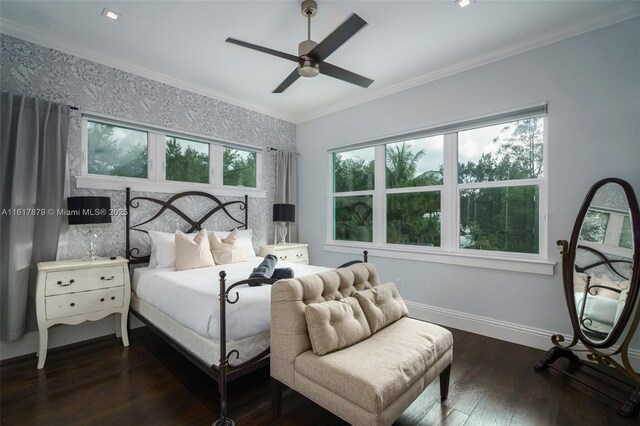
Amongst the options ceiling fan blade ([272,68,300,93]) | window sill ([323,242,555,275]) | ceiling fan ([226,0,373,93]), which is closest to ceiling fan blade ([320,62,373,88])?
ceiling fan ([226,0,373,93])

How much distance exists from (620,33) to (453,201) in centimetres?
194

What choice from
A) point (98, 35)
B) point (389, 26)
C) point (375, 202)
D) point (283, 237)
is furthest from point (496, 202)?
point (98, 35)

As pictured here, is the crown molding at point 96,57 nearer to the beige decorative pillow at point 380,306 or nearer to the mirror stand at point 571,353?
the beige decorative pillow at point 380,306

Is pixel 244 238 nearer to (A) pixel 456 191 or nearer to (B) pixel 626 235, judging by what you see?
(A) pixel 456 191

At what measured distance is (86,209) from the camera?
2680 mm

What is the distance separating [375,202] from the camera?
13.5 ft

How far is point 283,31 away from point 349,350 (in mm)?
2724

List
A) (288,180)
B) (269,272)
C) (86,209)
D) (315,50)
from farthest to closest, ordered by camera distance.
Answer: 1. (288,180)
2. (86,209)
3. (269,272)
4. (315,50)

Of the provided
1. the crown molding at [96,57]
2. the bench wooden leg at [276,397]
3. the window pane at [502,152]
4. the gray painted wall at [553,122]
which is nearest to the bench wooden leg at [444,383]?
the bench wooden leg at [276,397]

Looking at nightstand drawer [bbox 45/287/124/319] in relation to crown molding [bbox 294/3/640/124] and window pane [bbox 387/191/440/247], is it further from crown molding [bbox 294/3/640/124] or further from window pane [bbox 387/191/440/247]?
crown molding [bbox 294/3/640/124]

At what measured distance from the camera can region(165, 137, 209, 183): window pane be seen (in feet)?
12.1

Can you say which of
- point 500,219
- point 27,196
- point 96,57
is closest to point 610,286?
point 500,219

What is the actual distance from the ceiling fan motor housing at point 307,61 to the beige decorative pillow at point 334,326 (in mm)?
1740

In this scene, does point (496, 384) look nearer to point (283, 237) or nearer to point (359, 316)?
point (359, 316)
